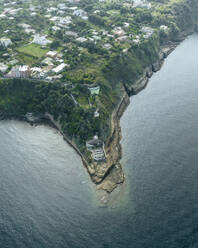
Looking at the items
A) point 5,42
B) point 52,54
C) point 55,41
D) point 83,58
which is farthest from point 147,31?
point 5,42

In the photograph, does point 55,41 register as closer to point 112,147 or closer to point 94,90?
point 94,90

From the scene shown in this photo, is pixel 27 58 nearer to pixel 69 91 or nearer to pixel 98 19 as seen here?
pixel 69 91

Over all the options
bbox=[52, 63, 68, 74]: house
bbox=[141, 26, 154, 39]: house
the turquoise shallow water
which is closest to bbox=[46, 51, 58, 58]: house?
bbox=[52, 63, 68, 74]: house

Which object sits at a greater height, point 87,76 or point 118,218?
point 87,76

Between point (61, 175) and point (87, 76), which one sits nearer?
point (61, 175)

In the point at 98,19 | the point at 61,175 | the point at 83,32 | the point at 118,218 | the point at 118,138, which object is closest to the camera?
the point at 118,218

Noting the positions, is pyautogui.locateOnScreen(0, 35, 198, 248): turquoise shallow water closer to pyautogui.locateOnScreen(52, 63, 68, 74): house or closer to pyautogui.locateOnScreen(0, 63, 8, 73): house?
pyautogui.locateOnScreen(52, 63, 68, 74): house

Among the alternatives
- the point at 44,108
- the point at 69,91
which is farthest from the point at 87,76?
the point at 44,108
